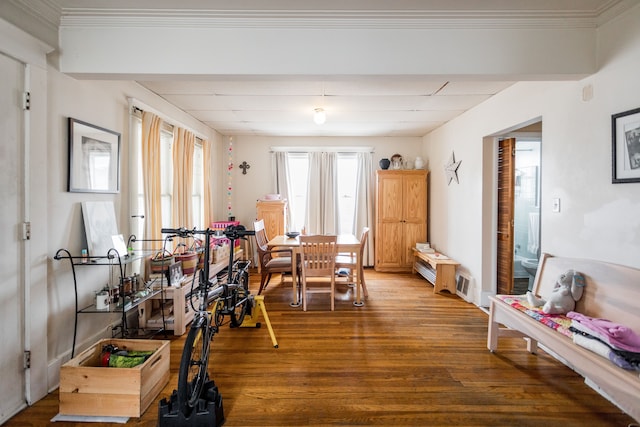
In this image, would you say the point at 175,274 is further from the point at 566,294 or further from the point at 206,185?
the point at 566,294

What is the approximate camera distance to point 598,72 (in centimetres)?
202

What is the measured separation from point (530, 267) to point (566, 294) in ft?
8.34

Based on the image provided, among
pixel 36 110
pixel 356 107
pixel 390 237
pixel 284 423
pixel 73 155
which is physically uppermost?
pixel 356 107

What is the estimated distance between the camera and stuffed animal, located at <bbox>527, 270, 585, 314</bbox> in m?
1.99

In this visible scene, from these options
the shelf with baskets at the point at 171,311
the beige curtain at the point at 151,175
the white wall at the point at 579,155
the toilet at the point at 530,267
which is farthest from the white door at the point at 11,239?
the toilet at the point at 530,267

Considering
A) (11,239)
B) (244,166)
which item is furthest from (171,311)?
(244,166)

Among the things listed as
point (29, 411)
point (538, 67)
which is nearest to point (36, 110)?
point (29, 411)

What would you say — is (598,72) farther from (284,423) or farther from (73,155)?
(73,155)

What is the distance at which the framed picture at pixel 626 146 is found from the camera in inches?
68.7

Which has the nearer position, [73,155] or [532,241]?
[73,155]

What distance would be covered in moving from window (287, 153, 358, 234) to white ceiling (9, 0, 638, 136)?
51 centimetres

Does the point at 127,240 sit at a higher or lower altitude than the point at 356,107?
lower

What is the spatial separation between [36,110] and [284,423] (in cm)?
249

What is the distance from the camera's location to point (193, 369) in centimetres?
178
